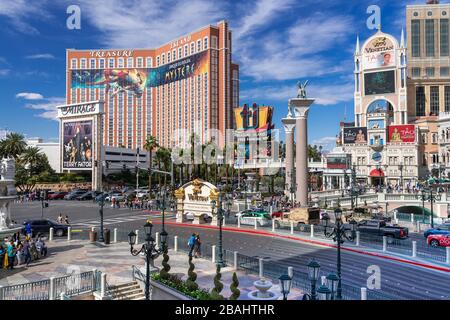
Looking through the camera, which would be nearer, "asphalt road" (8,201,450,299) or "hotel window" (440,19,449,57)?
"asphalt road" (8,201,450,299)

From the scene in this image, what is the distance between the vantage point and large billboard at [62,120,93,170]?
8294cm

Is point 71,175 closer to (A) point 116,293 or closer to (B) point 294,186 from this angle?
(B) point 294,186

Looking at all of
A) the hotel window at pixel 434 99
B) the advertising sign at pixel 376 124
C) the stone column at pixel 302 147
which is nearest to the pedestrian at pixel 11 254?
the stone column at pixel 302 147

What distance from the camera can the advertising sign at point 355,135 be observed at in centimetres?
8712

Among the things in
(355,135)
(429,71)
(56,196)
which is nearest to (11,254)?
(56,196)

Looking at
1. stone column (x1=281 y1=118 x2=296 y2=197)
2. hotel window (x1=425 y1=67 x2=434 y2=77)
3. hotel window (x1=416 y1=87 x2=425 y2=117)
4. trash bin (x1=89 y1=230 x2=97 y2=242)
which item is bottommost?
trash bin (x1=89 y1=230 x2=97 y2=242)

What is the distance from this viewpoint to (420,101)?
101688 mm

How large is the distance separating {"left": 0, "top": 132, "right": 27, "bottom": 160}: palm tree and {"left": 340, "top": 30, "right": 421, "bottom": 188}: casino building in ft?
230

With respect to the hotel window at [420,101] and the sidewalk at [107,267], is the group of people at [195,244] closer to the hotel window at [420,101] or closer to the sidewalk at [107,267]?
the sidewalk at [107,267]

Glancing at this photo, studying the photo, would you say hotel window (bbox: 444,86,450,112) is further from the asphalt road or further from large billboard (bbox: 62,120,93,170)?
the asphalt road

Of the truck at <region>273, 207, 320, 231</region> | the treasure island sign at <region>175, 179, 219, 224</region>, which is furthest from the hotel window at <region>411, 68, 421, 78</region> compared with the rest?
the treasure island sign at <region>175, 179, 219, 224</region>

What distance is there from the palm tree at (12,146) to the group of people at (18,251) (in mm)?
65564

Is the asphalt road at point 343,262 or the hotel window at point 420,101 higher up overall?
the hotel window at point 420,101

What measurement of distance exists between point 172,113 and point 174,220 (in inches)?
4267
